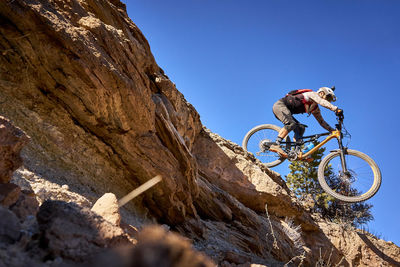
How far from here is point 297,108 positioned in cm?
873

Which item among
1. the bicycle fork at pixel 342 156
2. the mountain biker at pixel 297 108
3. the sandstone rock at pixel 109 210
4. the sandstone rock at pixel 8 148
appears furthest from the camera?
the mountain biker at pixel 297 108

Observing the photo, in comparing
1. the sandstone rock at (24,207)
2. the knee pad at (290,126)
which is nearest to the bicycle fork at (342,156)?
the knee pad at (290,126)

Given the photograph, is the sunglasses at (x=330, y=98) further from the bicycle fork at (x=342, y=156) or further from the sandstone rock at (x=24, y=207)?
the sandstone rock at (x=24, y=207)

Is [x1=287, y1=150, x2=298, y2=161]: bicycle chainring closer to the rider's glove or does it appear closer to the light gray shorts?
the light gray shorts

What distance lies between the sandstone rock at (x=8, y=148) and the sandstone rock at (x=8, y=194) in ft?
1.02

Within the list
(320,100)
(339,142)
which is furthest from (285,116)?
(339,142)

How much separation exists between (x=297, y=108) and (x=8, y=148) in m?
8.01

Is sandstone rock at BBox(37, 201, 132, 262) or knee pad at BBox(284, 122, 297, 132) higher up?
knee pad at BBox(284, 122, 297, 132)

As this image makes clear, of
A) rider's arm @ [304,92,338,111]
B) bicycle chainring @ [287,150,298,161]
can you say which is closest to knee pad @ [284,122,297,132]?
bicycle chainring @ [287,150,298,161]

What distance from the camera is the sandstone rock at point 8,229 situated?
1.39 m

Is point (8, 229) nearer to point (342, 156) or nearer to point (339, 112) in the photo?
point (339, 112)

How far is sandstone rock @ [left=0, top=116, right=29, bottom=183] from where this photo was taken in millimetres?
2186

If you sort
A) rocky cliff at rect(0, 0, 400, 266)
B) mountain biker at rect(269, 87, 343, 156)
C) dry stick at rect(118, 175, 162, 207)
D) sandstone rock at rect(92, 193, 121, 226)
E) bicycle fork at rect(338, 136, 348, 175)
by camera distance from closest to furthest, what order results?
sandstone rock at rect(92, 193, 121, 226) → rocky cliff at rect(0, 0, 400, 266) → dry stick at rect(118, 175, 162, 207) → bicycle fork at rect(338, 136, 348, 175) → mountain biker at rect(269, 87, 343, 156)

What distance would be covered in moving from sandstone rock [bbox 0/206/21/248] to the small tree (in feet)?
43.9
